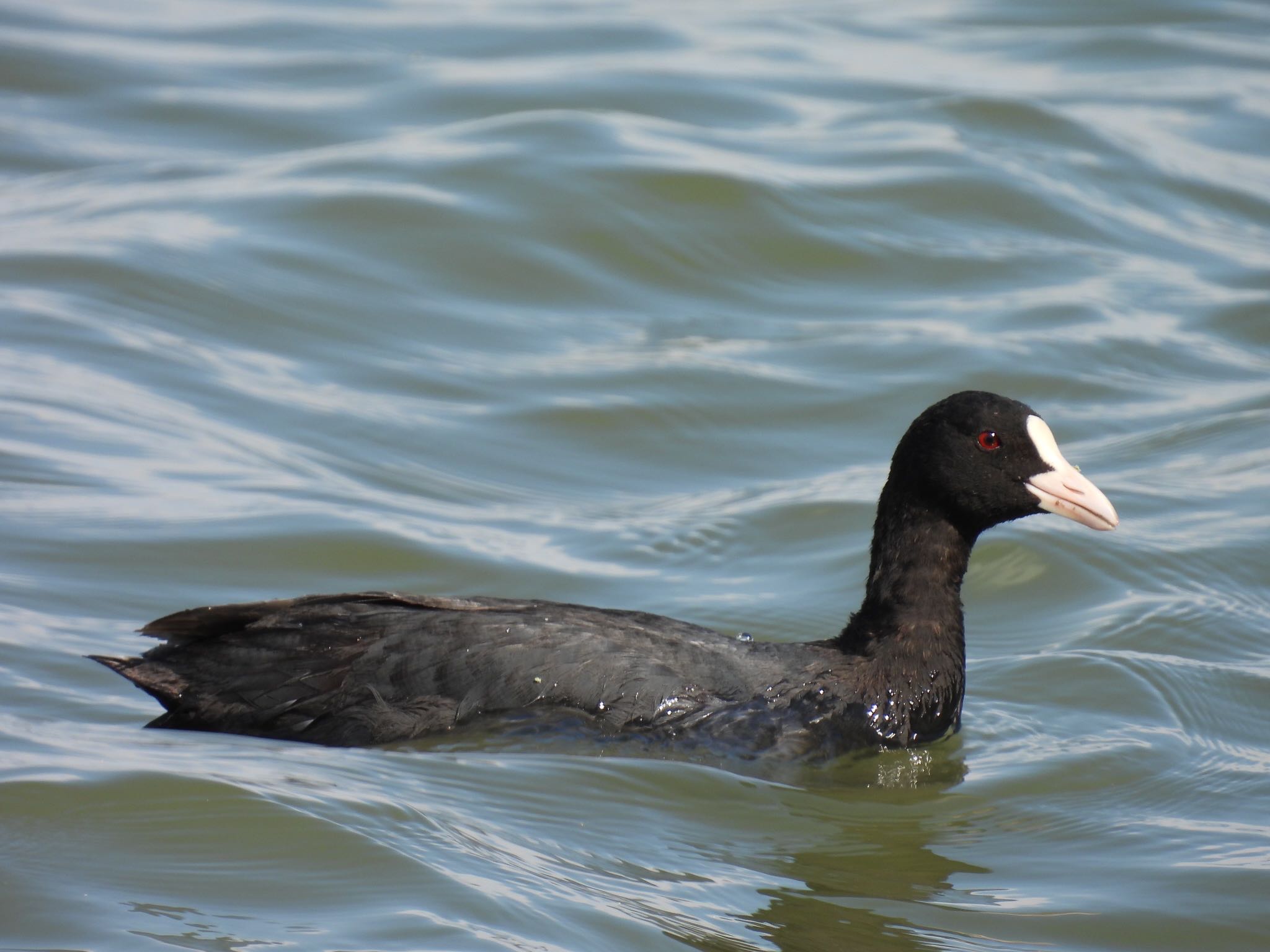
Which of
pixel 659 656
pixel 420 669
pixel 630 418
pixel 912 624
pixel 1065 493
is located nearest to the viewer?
pixel 420 669

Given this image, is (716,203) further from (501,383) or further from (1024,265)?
(501,383)

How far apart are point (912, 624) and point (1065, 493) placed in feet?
2.19

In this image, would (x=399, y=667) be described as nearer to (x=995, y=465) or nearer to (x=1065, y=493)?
(x=995, y=465)

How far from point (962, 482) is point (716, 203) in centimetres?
611

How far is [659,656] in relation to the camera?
541 centimetres

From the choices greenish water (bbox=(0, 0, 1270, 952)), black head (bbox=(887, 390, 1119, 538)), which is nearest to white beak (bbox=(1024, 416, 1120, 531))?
black head (bbox=(887, 390, 1119, 538))

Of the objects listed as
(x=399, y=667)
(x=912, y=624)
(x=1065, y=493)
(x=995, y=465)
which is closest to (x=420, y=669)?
(x=399, y=667)

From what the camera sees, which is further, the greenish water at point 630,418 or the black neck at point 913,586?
the black neck at point 913,586

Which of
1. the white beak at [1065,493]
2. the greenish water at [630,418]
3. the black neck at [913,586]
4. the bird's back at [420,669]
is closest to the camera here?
the greenish water at [630,418]

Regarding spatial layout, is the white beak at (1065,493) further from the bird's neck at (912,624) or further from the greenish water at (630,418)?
the greenish water at (630,418)

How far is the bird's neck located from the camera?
226 inches

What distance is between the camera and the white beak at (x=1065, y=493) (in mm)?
5703

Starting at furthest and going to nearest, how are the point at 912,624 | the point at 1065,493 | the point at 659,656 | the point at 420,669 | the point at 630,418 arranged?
the point at 630,418 < the point at 912,624 < the point at 1065,493 < the point at 659,656 < the point at 420,669

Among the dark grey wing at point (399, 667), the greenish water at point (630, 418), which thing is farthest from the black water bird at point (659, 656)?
the greenish water at point (630, 418)
